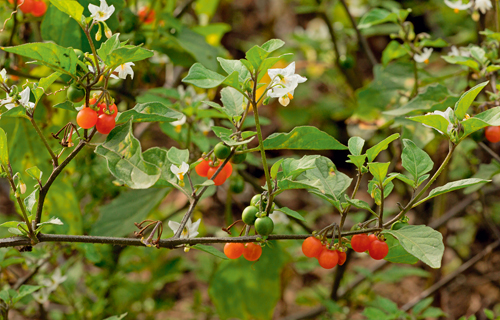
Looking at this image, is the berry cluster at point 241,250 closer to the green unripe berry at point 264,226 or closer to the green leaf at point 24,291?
the green unripe berry at point 264,226

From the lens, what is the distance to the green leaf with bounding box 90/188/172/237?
1308 millimetres

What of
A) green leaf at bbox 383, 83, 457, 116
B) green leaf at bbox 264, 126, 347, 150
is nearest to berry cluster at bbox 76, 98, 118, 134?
green leaf at bbox 264, 126, 347, 150

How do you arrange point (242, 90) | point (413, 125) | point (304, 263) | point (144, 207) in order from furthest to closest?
point (304, 263) < point (144, 207) < point (413, 125) < point (242, 90)

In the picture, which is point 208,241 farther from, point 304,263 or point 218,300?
point 304,263

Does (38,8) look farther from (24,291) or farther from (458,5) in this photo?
(458,5)

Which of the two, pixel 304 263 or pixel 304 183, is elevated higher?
pixel 304 183

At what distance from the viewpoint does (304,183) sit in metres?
0.71

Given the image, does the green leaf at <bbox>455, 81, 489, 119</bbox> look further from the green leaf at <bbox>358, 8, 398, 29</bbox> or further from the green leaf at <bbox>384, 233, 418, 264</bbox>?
the green leaf at <bbox>358, 8, 398, 29</bbox>

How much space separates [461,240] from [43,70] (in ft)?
7.05

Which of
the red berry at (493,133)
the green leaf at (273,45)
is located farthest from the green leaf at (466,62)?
the green leaf at (273,45)

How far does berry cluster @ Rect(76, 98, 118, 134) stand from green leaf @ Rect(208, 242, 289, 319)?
105cm

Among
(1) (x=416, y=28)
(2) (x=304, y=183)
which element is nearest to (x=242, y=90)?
(2) (x=304, y=183)

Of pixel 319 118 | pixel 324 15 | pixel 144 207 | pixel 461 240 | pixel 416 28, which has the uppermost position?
pixel 324 15

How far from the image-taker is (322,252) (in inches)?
30.1
